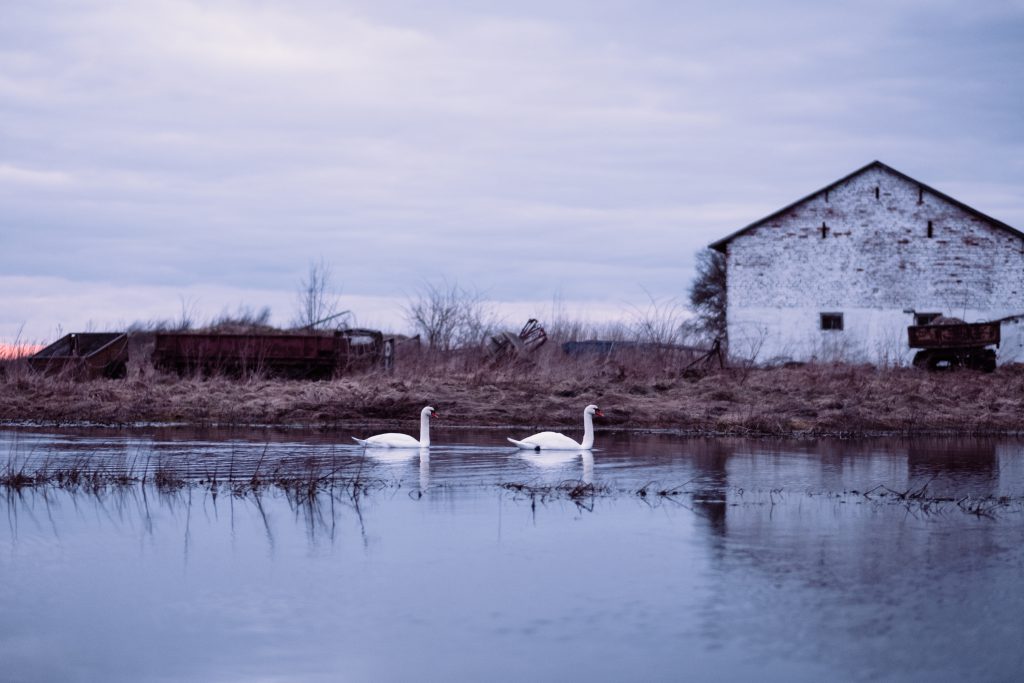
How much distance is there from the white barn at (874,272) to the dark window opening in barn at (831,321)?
0.04 metres

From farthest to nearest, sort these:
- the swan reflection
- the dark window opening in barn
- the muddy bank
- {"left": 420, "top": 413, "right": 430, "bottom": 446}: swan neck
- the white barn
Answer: the dark window opening in barn
the white barn
the muddy bank
{"left": 420, "top": 413, "right": 430, "bottom": 446}: swan neck
the swan reflection

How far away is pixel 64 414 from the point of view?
2408 cm

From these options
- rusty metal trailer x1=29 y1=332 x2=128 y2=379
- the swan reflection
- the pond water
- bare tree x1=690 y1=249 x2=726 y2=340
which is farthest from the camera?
bare tree x1=690 y1=249 x2=726 y2=340

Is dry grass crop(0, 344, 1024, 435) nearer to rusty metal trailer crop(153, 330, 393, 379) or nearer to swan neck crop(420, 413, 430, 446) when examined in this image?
rusty metal trailer crop(153, 330, 393, 379)

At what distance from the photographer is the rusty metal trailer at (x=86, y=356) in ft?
94.7

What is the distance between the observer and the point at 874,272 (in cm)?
4053

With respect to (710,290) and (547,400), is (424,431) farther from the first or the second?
(710,290)

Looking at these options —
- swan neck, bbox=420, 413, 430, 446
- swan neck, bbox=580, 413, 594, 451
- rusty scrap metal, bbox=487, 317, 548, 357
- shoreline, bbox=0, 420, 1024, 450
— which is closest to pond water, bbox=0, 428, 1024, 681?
swan neck, bbox=420, 413, 430, 446

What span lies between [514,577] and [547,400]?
1692 centimetres

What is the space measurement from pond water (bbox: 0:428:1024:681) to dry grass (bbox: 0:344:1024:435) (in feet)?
28.9

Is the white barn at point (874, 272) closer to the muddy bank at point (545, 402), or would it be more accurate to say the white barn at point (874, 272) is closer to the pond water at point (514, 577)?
the muddy bank at point (545, 402)

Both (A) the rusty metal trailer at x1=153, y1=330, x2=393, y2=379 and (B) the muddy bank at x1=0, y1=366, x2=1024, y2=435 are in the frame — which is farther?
(A) the rusty metal trailer at x1=153, y1=330, x2=393, y2=379

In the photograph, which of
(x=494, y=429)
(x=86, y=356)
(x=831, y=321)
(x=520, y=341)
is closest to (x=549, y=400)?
(x=494, y=429)

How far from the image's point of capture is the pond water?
625cm
